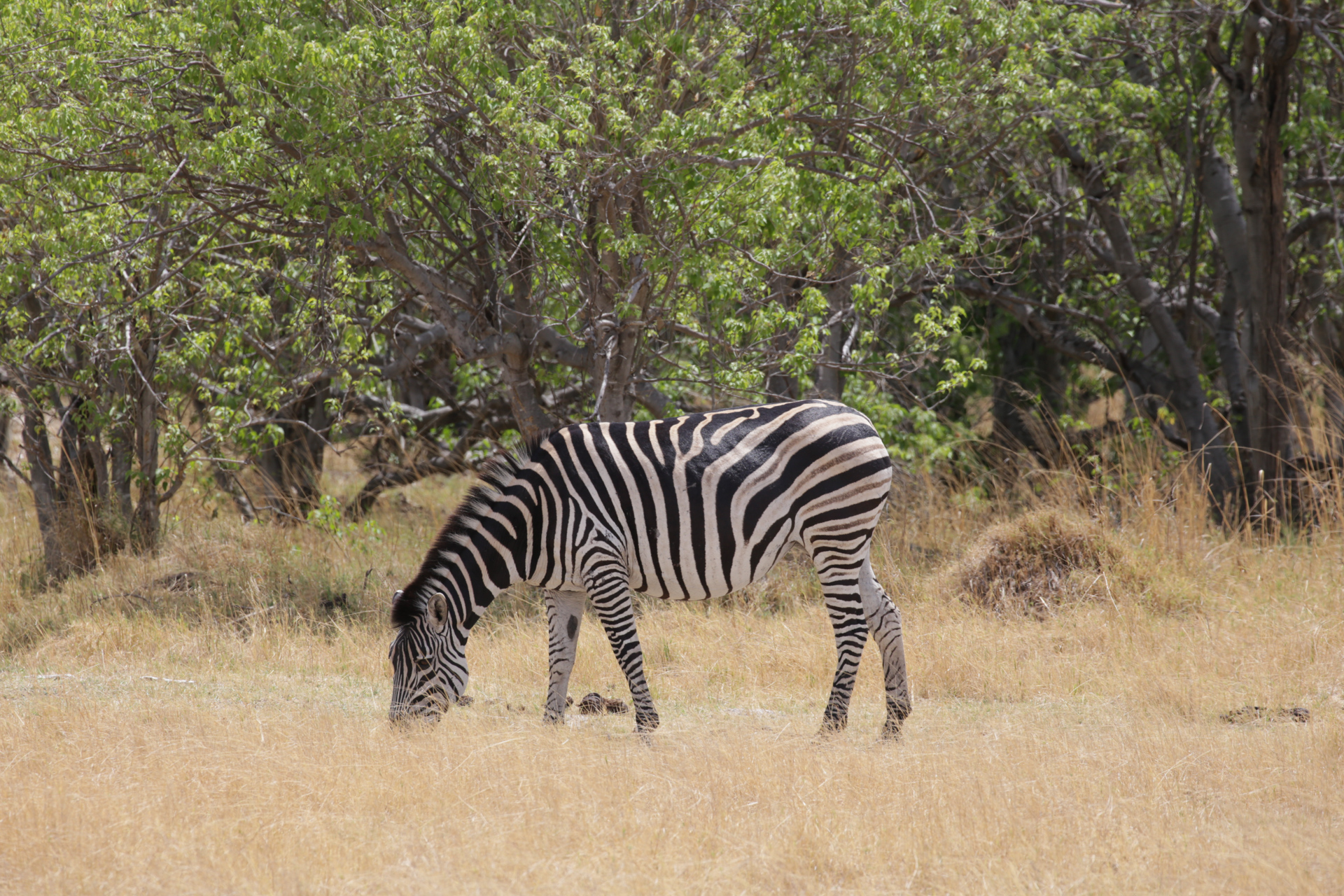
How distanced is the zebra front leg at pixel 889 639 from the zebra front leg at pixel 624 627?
1318 mm

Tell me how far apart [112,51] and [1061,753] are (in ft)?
25.1

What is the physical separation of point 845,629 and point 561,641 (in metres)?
1.60

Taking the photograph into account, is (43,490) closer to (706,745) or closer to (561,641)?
(561,641)

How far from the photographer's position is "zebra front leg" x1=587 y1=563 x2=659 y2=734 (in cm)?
605

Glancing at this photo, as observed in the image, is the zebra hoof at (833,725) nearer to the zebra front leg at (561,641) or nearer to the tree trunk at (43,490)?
the zebra front leg at (561,641)

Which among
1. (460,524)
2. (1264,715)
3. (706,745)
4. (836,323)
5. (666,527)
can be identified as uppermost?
(836,323)

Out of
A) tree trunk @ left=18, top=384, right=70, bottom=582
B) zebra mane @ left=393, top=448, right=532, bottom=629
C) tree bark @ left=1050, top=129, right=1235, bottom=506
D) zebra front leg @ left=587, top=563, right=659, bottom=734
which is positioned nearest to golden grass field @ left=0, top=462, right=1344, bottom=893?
zebra front leg @ left=587, top=563, right=659, bottom=734

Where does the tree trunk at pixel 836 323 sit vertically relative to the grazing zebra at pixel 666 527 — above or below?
above

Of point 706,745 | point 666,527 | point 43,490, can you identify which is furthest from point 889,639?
point 43,490

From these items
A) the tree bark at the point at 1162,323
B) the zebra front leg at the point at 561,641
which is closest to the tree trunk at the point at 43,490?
the zebra front leg at the point at 561,641

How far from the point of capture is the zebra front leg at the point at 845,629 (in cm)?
629

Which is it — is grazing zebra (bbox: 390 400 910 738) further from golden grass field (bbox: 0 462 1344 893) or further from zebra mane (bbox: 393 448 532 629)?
golden grass field (bbox: 0 462 1344 893)

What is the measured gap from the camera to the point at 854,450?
629 centimetres

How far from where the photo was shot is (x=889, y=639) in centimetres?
642
